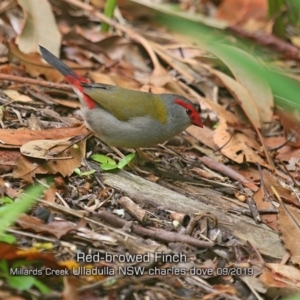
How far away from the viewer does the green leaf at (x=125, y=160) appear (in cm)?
372

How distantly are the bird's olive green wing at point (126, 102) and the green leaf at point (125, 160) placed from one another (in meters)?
0.29

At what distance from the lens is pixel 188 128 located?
15.2 ft

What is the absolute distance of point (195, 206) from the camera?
3.51 m

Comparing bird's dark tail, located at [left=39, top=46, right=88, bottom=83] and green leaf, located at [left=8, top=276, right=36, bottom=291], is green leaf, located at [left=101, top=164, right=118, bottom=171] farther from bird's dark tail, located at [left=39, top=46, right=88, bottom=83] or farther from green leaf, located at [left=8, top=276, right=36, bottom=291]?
green leaf, located at [left=8, top=276, right=36, bottom=291]

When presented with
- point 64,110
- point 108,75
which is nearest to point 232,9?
point 108,75

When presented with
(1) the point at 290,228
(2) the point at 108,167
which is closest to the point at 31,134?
(2) the point at 108,167

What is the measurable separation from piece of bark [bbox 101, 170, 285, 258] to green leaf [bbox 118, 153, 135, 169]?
0.13 ft

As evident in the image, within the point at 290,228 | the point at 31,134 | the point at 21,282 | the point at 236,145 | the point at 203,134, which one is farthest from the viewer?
the point at 203,134

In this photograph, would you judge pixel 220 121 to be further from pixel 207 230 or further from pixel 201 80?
pixel 207 230

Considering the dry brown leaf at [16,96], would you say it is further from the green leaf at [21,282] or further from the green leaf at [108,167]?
the green leaf at [21,282]

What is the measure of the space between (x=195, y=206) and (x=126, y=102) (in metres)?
0.94

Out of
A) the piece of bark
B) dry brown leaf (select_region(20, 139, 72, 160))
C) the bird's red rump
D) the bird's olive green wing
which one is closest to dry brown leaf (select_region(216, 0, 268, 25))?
the bird's red rump

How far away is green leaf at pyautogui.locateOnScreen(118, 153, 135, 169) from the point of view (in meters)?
3.72

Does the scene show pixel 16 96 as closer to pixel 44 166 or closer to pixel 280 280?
pixel 44 166
